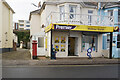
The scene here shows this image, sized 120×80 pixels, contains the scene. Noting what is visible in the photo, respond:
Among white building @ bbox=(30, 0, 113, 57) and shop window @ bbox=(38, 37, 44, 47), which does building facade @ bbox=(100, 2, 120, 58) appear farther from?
shop window @ bbox=(38, 37, 44, 47)

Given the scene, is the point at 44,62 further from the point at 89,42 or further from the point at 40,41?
the point at 89,42

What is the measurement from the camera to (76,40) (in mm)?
17312

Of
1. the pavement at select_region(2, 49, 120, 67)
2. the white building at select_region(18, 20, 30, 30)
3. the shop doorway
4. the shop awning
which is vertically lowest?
the pavement at select_region(2, 49, 120, 67)

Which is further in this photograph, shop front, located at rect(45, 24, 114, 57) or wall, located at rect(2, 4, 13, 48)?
wall, located at rect(2, 4, 13, 48)

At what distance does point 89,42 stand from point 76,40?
1643mm

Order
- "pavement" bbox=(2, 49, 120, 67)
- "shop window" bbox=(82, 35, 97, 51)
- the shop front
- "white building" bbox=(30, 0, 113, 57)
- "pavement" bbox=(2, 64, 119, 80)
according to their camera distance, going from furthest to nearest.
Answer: "shop window" bbox=(82, 35, 97, 51)
"white building" bbox=(30, 0, 113, 57)
the shop front
"pavement" bbox=(2, 49, 120, 67)
"pavement" bbox=(2, 64, 119, 80)

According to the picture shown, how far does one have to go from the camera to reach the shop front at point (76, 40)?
50.7 feet

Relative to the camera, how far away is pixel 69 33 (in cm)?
1634

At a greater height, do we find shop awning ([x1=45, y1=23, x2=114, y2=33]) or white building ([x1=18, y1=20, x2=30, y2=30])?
white building ([x1=18, y1=20, x2=30, y2=30])

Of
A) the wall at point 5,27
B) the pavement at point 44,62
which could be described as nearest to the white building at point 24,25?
the wall at point 5,27

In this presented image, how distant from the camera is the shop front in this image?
15.4m

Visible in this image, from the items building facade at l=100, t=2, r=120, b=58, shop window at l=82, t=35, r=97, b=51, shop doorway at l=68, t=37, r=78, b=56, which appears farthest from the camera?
building facade at l=100, t=2, r=120, b=58

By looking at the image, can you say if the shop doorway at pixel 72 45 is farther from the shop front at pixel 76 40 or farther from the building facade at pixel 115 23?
the building facade at pixel 115 23

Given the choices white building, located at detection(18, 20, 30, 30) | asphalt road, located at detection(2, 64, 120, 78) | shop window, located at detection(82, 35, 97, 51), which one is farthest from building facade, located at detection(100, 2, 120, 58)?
white building, located at detection(18, 20, 30, 30)
